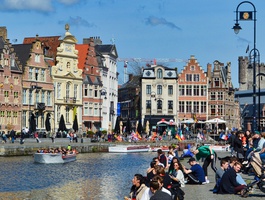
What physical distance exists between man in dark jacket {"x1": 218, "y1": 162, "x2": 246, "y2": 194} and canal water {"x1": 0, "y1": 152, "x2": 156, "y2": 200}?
745 cm

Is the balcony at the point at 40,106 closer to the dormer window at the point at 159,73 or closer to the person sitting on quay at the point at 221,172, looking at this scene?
the dormer window at the point at 159,73

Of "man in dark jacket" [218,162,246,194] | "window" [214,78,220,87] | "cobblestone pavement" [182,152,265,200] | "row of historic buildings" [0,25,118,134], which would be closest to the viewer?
"cobblestone pavement" [182,152,265,200]

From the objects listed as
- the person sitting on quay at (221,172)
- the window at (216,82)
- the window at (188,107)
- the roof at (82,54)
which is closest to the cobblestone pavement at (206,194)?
the person sitting on quay at (221,172)

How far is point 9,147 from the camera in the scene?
7212 centimetres

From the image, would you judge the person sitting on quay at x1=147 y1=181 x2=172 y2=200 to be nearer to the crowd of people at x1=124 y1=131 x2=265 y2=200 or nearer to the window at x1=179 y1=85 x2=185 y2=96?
the crowd of people at x1=124 y1=131 x2=265 y2=200

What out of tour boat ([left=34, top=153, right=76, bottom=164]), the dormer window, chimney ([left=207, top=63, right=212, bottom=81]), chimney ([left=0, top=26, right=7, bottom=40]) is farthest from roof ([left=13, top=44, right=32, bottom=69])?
chimney ([left=207, top=63, right=212, bottom=81])

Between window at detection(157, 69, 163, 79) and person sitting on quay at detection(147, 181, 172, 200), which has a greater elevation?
window at detection(157, 69, 163, 79)

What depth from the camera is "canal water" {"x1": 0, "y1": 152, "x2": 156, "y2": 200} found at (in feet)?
122

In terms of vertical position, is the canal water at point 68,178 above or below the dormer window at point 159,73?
below

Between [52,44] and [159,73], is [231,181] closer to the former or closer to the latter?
[52,44]

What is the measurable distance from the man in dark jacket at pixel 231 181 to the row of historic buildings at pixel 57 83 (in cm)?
6701

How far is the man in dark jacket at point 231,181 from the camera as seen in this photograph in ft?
87.6

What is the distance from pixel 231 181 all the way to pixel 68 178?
22708mm

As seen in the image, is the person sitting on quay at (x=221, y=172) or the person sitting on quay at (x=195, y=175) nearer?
the person sitting on quay at (x=221, y=172)
